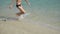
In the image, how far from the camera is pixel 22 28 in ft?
14.3

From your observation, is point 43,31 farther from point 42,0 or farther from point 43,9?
point 42,0

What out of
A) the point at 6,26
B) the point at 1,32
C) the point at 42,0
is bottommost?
the point at 1,32

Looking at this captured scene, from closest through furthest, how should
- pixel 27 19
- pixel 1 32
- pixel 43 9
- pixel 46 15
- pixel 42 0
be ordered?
1. pixel 1 32
2. pixel 27 19
3. pixel 46 15
4. pixel 43 9
5. pixel 42 0

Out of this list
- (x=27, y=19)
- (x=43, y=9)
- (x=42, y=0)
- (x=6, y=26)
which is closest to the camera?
(x=6, y=26)

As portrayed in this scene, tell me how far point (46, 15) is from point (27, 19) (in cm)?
82

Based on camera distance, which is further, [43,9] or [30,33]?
[43,9]

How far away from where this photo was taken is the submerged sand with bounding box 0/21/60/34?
406 cm

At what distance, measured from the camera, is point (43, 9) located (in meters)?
6.48

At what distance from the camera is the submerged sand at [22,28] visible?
→ 4.06 meters

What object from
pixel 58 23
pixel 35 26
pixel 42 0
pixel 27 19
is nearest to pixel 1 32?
pixel 35 26

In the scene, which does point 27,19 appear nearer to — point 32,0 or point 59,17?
point 59,17

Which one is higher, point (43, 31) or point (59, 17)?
point (59, 17)

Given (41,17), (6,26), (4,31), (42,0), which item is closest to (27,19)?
(41,17)

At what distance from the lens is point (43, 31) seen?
13.6ft
